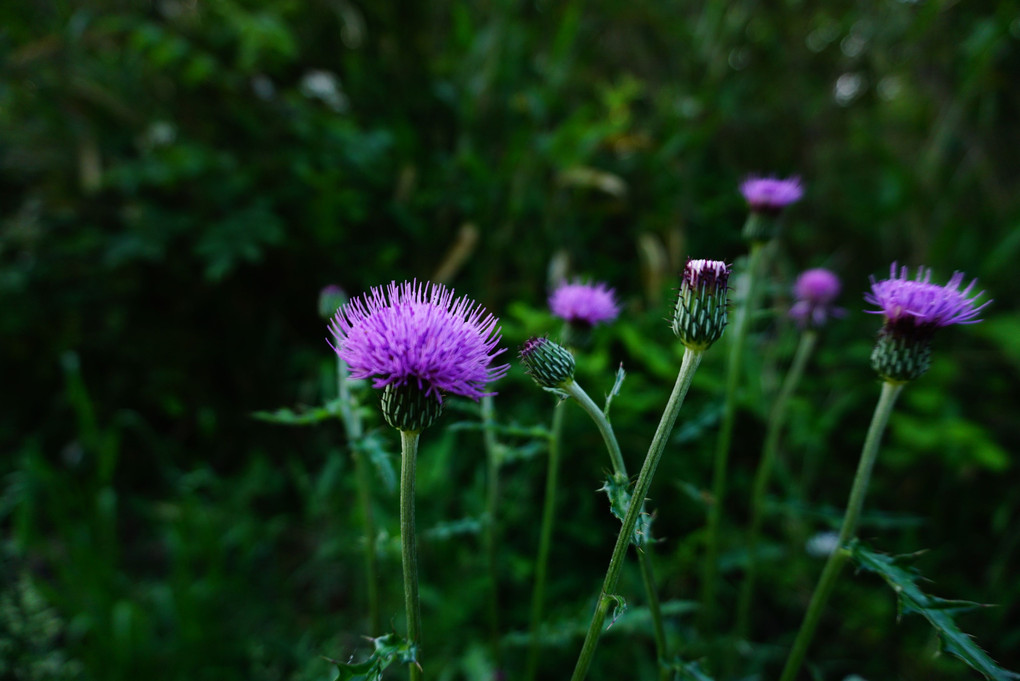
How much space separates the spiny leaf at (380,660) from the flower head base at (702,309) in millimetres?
676

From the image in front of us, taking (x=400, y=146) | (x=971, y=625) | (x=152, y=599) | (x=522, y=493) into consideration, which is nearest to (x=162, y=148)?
(x=400, y=146)

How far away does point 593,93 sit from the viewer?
4508 mm

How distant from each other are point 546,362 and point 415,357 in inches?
8.9

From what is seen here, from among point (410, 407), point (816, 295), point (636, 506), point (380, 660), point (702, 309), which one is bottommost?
point (380, 660)

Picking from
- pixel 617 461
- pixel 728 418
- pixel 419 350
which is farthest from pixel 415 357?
pixel 728 418

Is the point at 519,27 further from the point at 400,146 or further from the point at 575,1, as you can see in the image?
the point at 400,146

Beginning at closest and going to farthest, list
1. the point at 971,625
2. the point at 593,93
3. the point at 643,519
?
the point at 643,519
the point at 971,625
the point at 593,93

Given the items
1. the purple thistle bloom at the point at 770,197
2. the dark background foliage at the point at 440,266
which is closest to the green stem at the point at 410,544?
the dark background foliage at the point at 440,266

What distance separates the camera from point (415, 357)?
952 millimetres

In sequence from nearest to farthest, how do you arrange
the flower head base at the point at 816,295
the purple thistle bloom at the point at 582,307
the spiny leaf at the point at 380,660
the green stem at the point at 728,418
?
the spiny leaf at the point at 380,660 → the purple thistle bloom at the point at 582,307 → the green stem at the point at 728,418 → the flower head base at the point at 816,295

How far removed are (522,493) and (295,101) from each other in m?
2.60

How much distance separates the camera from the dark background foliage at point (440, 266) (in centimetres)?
237

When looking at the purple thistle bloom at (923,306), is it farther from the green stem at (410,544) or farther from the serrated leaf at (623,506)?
the green stem at (410,544)

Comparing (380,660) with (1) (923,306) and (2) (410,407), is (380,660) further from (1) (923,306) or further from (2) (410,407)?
(1) (923,306)
